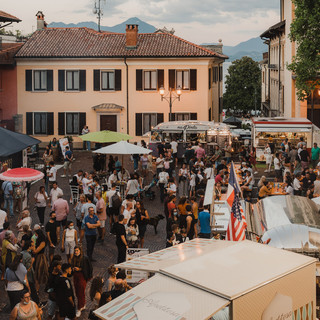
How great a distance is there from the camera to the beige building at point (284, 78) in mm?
36500

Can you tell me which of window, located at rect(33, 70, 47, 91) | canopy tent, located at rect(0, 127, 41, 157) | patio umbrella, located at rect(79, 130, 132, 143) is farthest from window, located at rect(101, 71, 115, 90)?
canopy tent, located at rect(0, 127, 41, 157)

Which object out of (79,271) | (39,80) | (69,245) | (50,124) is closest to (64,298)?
(79,271)

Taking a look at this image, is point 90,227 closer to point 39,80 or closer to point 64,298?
point 64,298

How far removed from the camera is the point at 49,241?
14.2m

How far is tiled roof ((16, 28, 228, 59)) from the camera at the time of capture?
37.8 meters

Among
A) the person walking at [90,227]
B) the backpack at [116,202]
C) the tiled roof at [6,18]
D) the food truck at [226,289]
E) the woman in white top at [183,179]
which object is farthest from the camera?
the tiled roof at [6,18]

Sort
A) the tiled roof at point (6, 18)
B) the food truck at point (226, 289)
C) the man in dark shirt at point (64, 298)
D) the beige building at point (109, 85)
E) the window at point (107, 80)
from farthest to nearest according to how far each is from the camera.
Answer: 1. the window at point (107, 80)
2. the beige building at point (109, 85)
3. the tiled roof at point (6, 18)
4. the man in dark shirt at point (64, 298)
5. the food truck at point (226, 289)

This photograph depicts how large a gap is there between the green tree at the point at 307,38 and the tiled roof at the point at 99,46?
9.99 m

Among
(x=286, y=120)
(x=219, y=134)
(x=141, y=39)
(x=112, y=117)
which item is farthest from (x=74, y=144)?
→ (x=286, y=120)

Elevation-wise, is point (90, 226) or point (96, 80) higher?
point (96, 80)

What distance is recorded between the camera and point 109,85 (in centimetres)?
3838

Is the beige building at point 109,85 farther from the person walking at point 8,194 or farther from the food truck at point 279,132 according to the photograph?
the person walking at point 8,194

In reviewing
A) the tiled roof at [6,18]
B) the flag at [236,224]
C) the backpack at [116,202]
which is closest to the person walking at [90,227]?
the backpack at [116,202]

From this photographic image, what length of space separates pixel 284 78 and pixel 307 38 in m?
15.0
